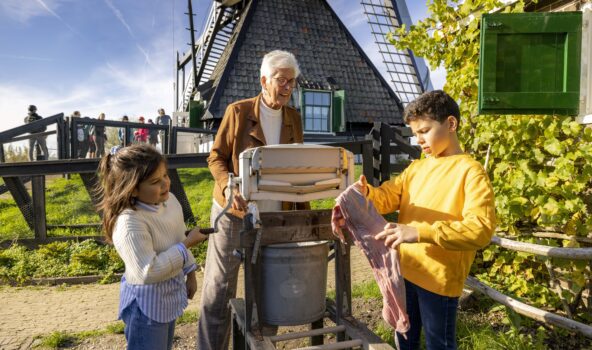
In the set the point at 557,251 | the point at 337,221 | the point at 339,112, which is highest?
the point at 339,112

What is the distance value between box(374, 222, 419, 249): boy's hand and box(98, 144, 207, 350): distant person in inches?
34.9

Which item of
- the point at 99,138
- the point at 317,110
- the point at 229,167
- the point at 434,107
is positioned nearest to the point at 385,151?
the point at 229,167

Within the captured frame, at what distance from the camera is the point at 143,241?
69.2 inches

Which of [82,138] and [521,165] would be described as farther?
[82,138]

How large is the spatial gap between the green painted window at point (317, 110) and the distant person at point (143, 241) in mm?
10535

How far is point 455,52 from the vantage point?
3873 mm


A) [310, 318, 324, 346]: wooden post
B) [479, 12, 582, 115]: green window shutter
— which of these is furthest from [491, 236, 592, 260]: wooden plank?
[310, 318, 324, 346]: wooden post

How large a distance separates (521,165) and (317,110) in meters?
9.50

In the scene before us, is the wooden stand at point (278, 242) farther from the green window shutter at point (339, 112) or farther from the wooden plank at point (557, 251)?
the green window shutter at point (339, 112)

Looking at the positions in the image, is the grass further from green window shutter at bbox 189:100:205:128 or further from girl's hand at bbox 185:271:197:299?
green window shutter at bbox 189:100:205:128

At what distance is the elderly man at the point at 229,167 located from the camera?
252 centimetres

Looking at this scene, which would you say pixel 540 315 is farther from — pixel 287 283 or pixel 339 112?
pixel 339 112

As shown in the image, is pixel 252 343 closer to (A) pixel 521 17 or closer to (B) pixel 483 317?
(B) pixel 483 317

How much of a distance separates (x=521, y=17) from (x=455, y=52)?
726mm
